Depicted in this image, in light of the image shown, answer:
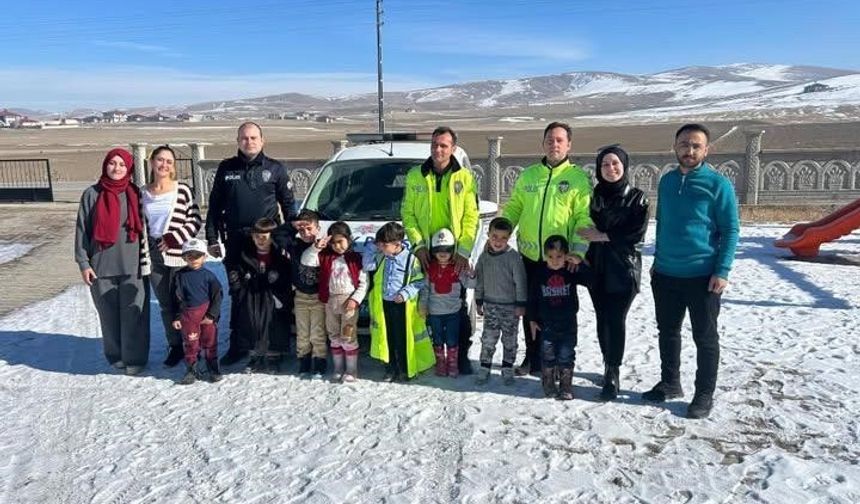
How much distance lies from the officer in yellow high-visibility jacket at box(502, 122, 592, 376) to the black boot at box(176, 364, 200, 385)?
2851 mm

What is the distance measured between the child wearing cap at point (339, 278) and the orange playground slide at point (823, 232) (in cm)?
Answer: 756

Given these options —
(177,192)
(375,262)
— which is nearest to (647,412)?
(375,262)

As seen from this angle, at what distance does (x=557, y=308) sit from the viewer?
4.76 meters

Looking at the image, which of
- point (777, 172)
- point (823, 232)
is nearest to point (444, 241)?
point (823, 232)

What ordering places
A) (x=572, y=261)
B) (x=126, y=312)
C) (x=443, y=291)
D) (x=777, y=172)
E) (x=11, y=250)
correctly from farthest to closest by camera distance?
(x=777, y=172) → (x=11, y=250) → (x=126, y=312) → (x=443, y=291) → (x=572, y=261)

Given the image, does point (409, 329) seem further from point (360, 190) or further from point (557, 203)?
point (360, 190)

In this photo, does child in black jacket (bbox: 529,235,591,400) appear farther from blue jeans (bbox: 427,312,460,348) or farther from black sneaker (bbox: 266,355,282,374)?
black sneaker (bbox: 266,355,282,374)

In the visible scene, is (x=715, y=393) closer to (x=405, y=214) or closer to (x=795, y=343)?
(x=795, y=343)

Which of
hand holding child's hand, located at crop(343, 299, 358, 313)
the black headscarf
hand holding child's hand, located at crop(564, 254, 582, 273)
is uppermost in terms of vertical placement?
the black headscarf

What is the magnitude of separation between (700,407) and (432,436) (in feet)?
5.99

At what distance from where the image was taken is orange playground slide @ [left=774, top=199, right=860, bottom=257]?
31.4 feet

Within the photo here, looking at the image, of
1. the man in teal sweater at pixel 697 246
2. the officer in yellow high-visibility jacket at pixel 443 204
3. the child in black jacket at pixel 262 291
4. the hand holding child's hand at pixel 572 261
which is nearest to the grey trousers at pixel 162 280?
the child in black jacket at pixel 262 291

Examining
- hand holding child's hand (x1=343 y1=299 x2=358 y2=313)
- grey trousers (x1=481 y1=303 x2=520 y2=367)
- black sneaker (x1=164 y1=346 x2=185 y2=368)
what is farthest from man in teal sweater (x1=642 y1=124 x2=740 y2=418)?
black sneaker (x1=164 y1=346 x2=185 y2=368)

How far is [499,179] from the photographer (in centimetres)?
1603
